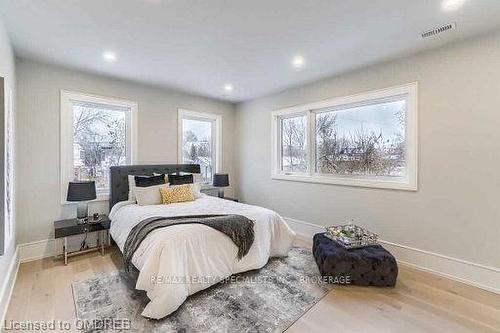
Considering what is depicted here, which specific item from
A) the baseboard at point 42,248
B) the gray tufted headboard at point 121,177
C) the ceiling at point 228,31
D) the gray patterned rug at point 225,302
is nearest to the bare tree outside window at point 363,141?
the ceiling at point 228,31

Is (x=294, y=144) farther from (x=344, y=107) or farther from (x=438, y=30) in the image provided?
(x=438, y=30)

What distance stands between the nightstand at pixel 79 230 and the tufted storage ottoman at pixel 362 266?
299cm

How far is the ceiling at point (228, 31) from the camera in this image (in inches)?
83.6

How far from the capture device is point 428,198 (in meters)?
2.97

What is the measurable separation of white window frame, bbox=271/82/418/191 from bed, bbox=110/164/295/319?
51.8 inches

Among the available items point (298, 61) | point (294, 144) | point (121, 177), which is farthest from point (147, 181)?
point (298, 61)

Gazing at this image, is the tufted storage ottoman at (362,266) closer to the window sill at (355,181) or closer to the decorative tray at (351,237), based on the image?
the decorative tray at (351,237)

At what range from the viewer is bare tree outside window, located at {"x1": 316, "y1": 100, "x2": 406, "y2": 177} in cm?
334

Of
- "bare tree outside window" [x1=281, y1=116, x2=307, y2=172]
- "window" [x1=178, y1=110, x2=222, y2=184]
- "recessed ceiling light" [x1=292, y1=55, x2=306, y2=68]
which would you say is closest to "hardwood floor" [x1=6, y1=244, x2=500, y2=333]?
"bare tree outside window" [x1=281, y1=116, x2=307, y2=172]

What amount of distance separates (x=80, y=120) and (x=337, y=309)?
420cm

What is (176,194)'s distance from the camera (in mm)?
3691

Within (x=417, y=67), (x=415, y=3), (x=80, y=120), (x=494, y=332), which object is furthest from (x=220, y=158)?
(x=494, y=332)

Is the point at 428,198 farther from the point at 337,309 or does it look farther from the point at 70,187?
the point at 70,187

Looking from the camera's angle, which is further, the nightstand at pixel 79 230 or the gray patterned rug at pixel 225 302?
the nightstand at pixel 79 230
